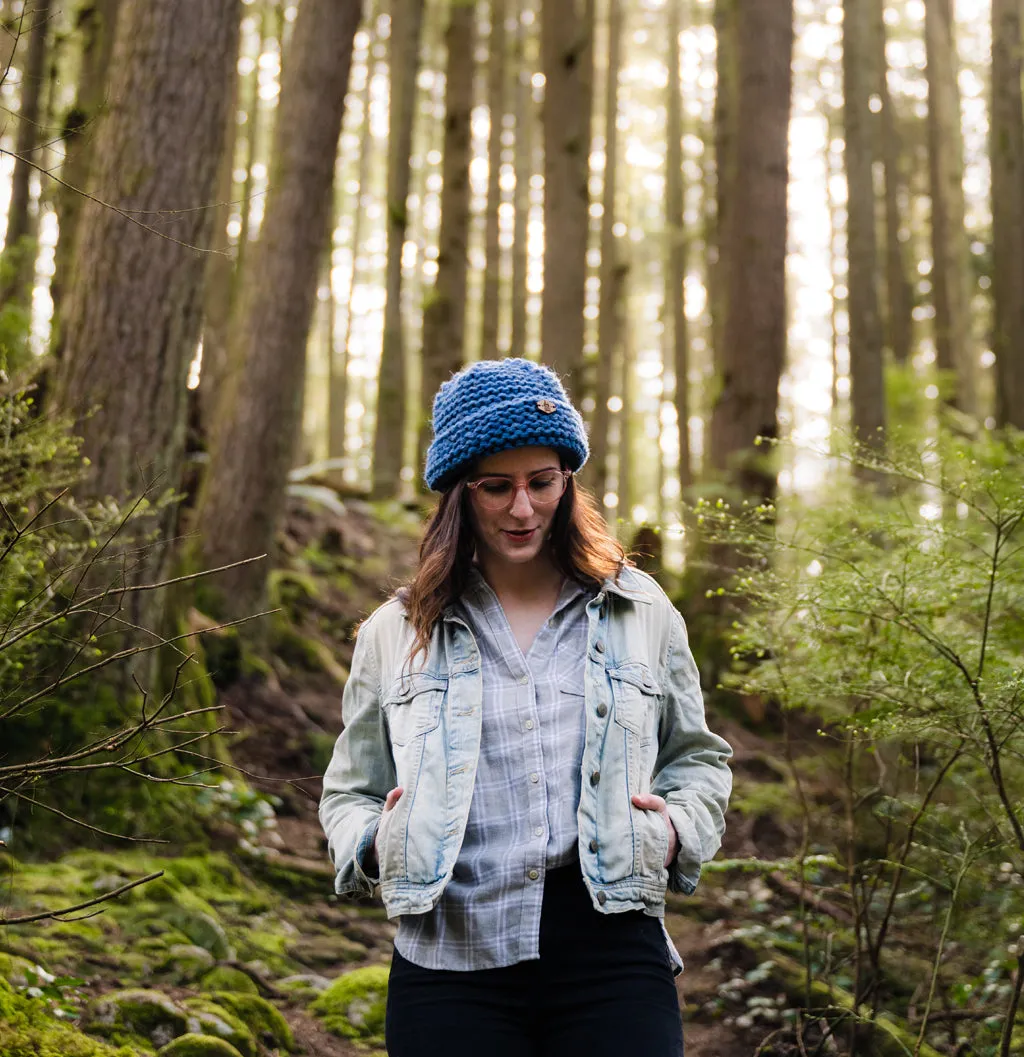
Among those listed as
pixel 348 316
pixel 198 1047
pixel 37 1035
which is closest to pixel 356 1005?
pixel 198 1047

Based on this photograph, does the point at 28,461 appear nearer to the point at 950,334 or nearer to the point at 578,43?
the point at 578,43

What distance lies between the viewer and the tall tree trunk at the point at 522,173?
20.8 meters

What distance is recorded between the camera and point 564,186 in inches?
521

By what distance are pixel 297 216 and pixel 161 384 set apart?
3698 mm

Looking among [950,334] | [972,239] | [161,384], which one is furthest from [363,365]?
[161,384]

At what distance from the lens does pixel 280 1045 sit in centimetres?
461

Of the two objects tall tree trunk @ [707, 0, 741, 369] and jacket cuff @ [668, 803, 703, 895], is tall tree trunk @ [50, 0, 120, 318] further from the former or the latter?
jacket cuff @ [668, 803, 703, 895]

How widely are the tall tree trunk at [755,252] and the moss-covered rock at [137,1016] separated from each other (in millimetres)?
7183

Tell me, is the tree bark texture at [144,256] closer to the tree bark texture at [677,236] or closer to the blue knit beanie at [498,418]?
the blue knit beanie at [498,418]

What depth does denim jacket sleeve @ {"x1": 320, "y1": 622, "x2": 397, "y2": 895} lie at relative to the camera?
2.54 metres

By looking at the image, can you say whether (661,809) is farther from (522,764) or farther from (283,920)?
(283,920)

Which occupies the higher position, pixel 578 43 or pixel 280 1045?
pixel 578 43

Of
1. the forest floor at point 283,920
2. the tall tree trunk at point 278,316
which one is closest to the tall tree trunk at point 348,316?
the tall tree trunk at point 278,316

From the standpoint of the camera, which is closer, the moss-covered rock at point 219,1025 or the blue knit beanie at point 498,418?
the blue knit beanie at point 498,418
